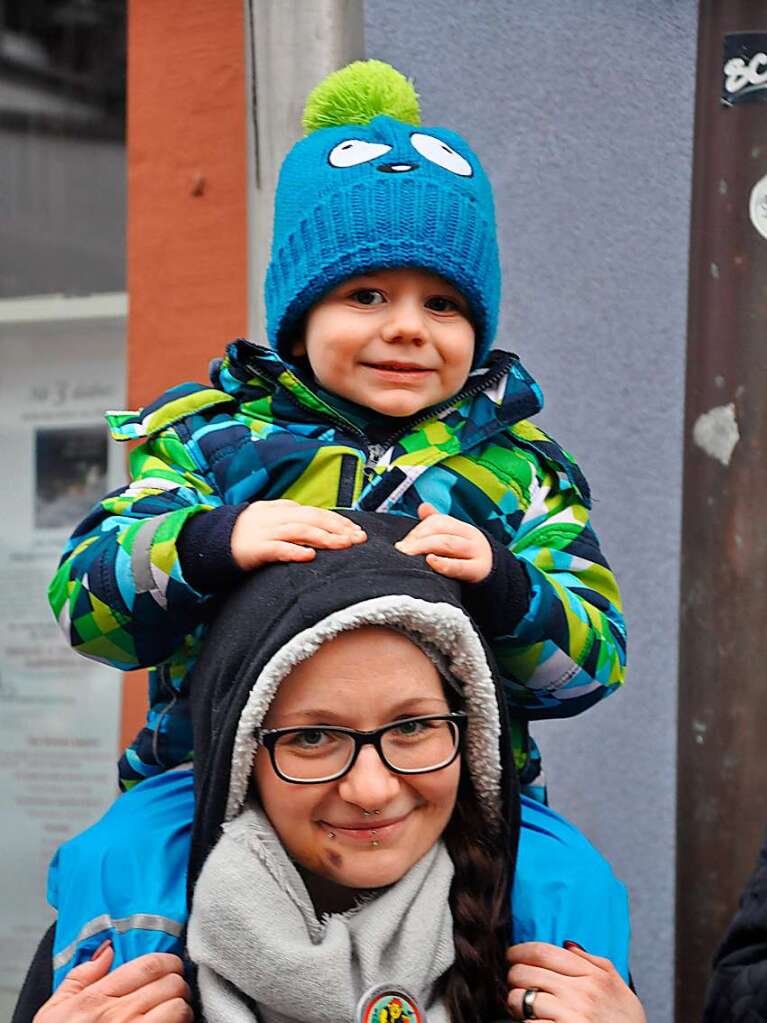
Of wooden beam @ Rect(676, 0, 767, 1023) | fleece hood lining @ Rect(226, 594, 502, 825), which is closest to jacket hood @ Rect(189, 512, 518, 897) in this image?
fleece hood lining @ Rect(226, 594, 502, 825)

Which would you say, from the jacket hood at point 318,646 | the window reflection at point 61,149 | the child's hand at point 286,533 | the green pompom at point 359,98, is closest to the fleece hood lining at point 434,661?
the jacket hood at point 318,646

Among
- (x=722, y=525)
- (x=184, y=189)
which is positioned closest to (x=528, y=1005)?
(x=722, y=525)

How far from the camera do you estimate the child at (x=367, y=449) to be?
201cm

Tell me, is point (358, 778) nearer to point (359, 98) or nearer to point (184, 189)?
point (359, 98)

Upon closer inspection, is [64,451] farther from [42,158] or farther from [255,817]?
[255,817]

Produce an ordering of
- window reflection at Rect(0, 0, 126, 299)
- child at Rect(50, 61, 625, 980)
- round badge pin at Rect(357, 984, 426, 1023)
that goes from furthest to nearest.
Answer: window reflection at Rect(0, 0, 126, 299)
child at Rect(50, 61, 625, 980)
round badge pin at Rect(357, 984, 426, 1023)

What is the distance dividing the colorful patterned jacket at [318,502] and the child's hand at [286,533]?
0.34 ft

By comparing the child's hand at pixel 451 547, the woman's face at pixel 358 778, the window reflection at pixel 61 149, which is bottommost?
the woman's face at pixel 358 778

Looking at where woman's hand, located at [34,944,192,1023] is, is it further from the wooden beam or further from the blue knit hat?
the wooden beam

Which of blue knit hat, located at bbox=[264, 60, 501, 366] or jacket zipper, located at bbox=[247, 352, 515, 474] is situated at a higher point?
blue knit hat, located at bbox=[264, 60, 501, 366]

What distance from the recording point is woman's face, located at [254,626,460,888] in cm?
181

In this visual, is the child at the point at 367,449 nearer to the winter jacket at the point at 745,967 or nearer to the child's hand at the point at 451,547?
the child's hand at the point at 451,547

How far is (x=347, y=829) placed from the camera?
6.00 ft

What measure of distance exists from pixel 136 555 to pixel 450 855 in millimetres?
588
